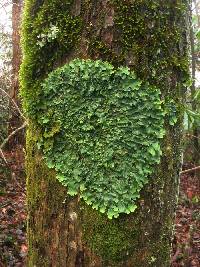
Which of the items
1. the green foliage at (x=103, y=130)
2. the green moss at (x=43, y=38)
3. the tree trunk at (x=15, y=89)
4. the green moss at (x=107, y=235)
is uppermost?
the tree trunk at (x=15, y=89)

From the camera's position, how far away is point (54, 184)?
1.32 m

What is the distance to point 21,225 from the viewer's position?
4715 mm

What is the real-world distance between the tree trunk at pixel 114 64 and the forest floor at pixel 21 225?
2.69 meters

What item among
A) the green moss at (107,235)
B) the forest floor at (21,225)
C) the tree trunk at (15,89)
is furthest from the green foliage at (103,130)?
the tree trunk at (15,89)

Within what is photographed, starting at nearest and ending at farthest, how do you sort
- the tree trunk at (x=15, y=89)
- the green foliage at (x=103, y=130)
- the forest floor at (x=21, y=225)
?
the green foliage at (x=103, y=130) < the forest floor at (x=21, y=225) < the tree trunk at (x=15, y=89)

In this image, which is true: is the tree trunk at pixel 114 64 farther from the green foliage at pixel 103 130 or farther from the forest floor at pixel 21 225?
the forest floor at pixel 21 225

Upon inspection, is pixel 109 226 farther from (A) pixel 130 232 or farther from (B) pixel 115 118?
(B) pixel 115 118

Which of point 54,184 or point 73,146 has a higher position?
point 73,146

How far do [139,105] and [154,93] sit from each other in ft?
0.22

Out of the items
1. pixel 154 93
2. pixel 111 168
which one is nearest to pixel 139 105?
pixel 154 93

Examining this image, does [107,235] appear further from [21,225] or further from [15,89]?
[15,89]

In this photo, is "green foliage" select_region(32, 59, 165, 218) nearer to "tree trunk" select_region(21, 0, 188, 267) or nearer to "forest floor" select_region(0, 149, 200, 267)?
"tree trunk" select_region(21, 0, 188, 267)

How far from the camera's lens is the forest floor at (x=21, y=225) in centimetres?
405

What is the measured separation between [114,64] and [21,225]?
3.88m
